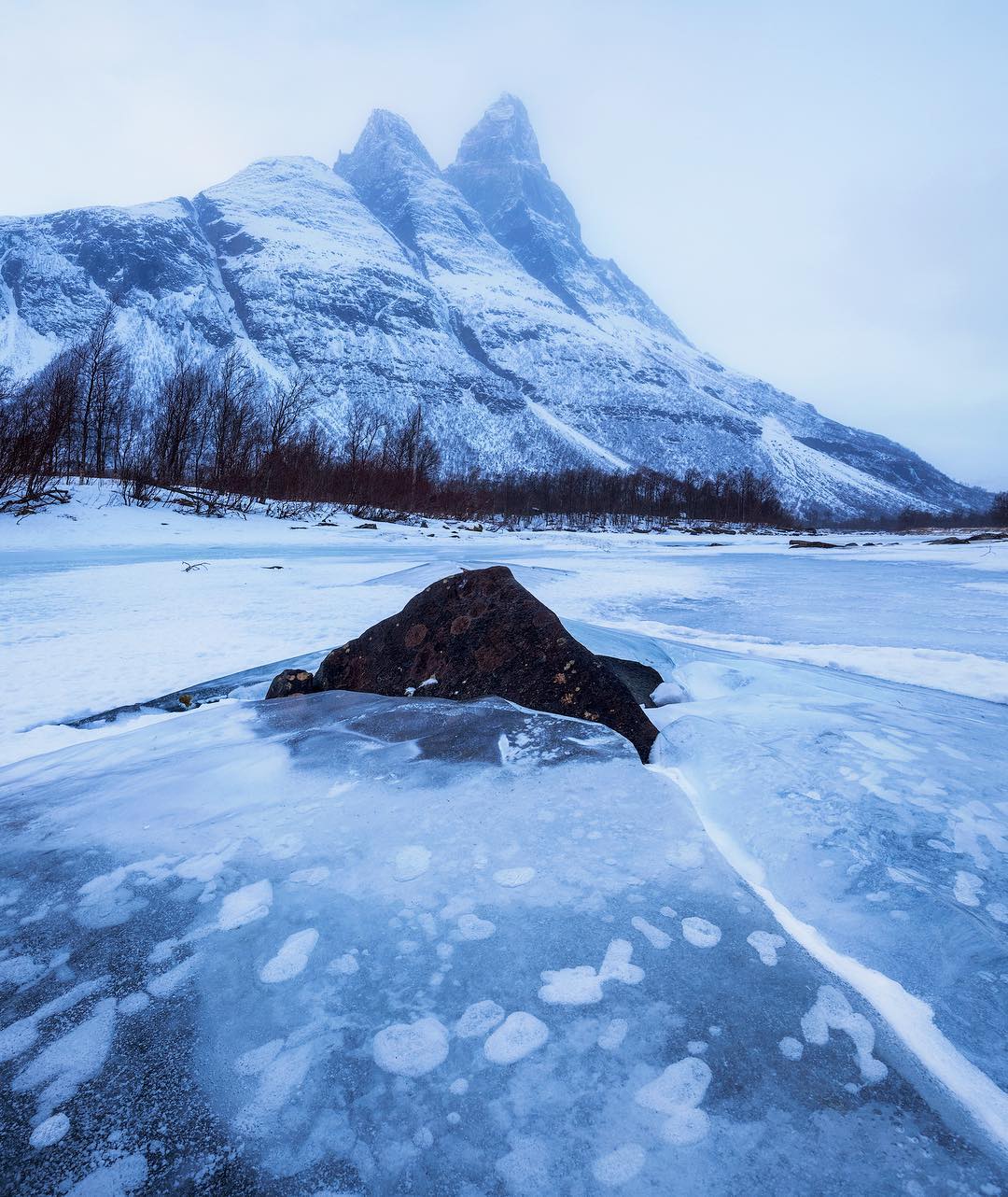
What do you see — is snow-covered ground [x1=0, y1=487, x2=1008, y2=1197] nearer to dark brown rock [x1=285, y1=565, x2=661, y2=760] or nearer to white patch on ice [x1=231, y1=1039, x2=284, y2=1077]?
white patch on ice [x1=231, y1=1039, x2=284, y2=1077]

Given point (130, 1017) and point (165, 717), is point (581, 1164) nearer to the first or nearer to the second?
point (130, 1017)

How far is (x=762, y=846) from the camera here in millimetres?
1620

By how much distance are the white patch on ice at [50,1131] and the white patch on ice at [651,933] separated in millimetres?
1024

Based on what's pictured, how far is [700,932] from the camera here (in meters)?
1.28

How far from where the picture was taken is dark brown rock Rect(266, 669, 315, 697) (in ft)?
10.6

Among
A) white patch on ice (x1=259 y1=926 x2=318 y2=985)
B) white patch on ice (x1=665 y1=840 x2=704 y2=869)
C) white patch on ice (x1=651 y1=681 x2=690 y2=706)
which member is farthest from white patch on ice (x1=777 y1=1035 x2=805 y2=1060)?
white patch on ice (x1=651 y1=681 x2=690 y2=706)

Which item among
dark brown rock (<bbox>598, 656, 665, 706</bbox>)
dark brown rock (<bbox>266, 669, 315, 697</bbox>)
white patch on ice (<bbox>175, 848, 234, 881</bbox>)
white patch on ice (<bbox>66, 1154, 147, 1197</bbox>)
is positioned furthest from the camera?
dark brown rock (<bbox>598, 656, 665, 706</bbox>)

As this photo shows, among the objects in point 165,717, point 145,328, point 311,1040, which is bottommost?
point 165,717

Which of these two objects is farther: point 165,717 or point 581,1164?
point 165,717

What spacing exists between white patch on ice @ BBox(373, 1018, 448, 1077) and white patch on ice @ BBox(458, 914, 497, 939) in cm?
22

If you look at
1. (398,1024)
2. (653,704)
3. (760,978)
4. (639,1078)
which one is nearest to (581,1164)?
(639,1078)

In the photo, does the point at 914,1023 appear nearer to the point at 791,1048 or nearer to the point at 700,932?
the point at 791,1048

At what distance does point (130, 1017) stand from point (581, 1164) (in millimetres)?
811

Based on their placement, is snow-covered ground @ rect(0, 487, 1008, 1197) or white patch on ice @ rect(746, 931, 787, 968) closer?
snow-covered ground @ rect(0, 487, 1008, 1197)
